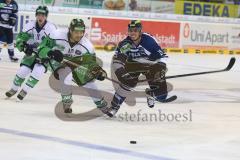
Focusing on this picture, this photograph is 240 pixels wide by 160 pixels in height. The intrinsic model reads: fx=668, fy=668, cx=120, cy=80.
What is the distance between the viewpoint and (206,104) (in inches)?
399

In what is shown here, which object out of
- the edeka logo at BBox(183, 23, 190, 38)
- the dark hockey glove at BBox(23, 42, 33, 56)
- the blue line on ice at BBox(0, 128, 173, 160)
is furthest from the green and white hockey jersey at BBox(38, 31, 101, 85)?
the edeka logo at BBox(183, 23, 190, 38)

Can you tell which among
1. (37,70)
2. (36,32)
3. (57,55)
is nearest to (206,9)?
(36,32)

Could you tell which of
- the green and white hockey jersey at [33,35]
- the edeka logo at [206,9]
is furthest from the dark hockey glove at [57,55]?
the edeka logo at [206,9]

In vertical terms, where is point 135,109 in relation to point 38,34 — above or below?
below

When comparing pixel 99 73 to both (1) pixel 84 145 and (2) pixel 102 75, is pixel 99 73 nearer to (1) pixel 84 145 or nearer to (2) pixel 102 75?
(2) pixel 102 75

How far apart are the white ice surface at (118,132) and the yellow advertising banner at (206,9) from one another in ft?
38.4

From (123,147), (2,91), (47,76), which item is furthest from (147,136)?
(47,76)

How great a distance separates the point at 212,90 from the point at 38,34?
13.7 ft

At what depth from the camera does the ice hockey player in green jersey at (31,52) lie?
28.9 feet

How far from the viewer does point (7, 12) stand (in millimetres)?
15242

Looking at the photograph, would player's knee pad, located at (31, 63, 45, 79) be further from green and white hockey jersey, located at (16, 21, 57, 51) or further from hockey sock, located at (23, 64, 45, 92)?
green and white hockey jersey, located at (16, 21, 57, 51)

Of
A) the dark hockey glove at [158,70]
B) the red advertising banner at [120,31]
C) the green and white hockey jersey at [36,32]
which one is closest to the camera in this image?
the dark hockey glove at [158,70]

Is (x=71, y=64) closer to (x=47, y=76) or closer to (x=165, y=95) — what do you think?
(x=165, y=95)

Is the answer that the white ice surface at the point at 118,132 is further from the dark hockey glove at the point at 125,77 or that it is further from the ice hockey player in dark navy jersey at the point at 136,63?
the dark hockey glove at the point at 125,77
